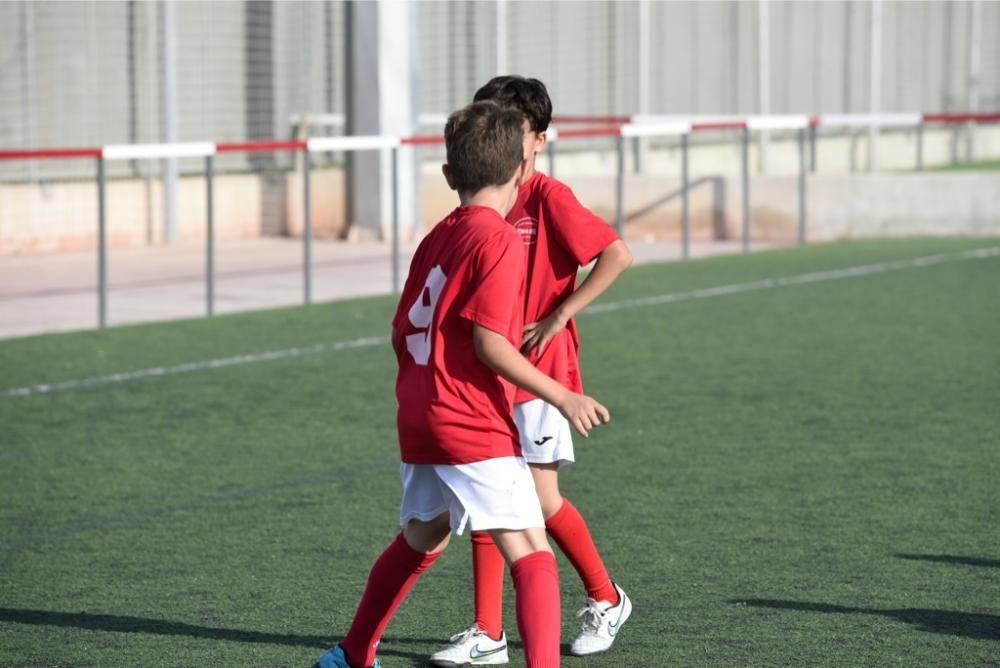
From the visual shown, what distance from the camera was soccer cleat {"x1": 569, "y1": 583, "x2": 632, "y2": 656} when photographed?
4715 millimetres

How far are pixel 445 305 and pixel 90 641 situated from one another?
1.57 m

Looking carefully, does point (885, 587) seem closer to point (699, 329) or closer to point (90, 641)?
point (90, 641)

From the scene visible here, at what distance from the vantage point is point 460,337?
398 cm

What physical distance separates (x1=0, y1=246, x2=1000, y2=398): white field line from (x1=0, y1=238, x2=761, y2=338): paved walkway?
2.00 metres

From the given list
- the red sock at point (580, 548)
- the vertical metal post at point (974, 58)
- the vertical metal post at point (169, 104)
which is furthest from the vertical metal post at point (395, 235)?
the vertical metal post at point (974, 58)

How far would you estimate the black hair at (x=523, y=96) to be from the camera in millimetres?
4523

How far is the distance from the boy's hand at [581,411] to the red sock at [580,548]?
0.85m

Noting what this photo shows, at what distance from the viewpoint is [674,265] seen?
51.7 feet

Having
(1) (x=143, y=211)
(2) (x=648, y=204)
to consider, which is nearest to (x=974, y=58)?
(2) (x=648, y=204)

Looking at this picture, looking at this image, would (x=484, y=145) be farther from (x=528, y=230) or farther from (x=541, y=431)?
(x=541, y=431)

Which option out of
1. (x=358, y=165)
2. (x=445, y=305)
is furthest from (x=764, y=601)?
(x=358, y=165)

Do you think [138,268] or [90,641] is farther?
[138,268]

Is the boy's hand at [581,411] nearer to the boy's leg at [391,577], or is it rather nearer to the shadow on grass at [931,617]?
the boy's leg at [391,577]

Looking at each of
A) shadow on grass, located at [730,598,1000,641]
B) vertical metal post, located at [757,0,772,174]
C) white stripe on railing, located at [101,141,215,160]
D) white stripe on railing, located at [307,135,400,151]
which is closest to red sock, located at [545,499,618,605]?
shadow on grass, located at [730,598,1000,641]
